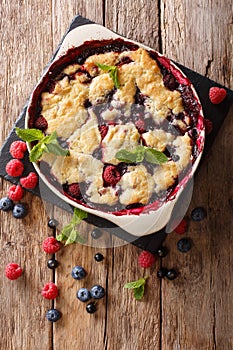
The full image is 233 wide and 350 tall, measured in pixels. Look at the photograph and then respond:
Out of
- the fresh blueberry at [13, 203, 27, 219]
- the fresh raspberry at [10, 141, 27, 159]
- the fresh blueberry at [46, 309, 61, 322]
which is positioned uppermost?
the fresh raspberry at [10, 141, 27, 159]

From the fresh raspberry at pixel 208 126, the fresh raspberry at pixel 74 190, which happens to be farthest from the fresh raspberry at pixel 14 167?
the fresh raspberry at pixel 208 126

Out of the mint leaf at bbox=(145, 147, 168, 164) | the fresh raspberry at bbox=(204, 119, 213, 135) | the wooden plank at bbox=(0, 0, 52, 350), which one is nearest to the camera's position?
the mint leaf at bbox=(145, 147, 168, 164)

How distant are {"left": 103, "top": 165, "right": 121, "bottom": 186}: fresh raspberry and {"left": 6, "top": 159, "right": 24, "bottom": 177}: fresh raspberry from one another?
36 cm

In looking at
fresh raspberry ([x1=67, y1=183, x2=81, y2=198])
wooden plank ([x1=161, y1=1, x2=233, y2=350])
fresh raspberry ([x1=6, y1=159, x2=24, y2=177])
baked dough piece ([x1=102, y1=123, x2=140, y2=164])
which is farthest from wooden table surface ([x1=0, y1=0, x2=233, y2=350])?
baked dough piece ([x1=102, y1=123, x2=140, y2=164])

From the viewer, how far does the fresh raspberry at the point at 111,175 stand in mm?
2141

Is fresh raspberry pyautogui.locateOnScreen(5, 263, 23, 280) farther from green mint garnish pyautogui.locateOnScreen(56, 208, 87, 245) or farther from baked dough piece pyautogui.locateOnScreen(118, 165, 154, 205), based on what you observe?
baked dough piece pyautogui.locateOnScreen(118, 165, 154, 205)

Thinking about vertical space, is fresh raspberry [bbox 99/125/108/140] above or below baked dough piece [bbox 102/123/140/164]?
above

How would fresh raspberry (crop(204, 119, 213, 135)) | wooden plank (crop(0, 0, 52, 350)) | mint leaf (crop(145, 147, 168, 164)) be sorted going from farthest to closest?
wooden plank (crop(0, 0, 52, 350))
fresh raspberry (crop(204, 119, 213, 135))
mint leaf (crop(145, 147, 168, 164))

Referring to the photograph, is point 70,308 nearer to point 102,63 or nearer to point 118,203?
point 118,203

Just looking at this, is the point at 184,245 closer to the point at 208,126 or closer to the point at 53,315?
the point at 208,126

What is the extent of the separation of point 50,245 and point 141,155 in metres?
0.52

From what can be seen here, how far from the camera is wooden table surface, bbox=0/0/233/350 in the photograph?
7.69 feet

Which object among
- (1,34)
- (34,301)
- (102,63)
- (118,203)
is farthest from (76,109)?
(34,301)

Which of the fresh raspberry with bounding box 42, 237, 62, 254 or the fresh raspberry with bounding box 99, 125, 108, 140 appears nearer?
the fresh raspberry with bounding box 99, 125, 108, 140
